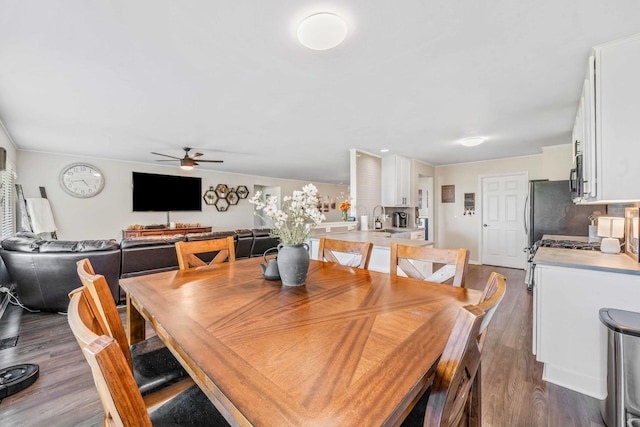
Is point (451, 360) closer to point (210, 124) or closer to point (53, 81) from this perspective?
point (53, 81)

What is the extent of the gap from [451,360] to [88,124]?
4.48 meters

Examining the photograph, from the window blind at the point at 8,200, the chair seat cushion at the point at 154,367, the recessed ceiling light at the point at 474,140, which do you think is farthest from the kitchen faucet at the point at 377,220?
the window blind at the point at 8,200

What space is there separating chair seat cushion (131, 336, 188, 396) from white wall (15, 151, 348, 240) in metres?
5.56

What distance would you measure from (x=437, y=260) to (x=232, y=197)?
6810 mm

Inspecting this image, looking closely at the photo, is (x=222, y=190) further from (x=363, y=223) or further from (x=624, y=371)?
(x=624, y=371)

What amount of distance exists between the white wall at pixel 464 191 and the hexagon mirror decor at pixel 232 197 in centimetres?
523

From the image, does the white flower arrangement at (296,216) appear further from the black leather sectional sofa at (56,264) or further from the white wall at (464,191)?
the white wall at (464,191)

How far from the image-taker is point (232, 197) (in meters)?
7.59

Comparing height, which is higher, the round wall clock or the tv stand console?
the round wall clock

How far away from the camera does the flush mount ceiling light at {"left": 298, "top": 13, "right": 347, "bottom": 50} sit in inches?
59.4

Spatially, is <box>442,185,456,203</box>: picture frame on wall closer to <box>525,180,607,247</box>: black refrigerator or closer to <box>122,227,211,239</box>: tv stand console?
<box>525,180,607,247</box>: black refrigerator

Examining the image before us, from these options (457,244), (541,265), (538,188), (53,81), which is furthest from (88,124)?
(457,244)

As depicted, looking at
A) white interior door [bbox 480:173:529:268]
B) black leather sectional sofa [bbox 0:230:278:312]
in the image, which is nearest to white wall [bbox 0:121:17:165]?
black leather sectional sofa [bbox 0:230:278:312]

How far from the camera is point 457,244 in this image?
20.1ft
